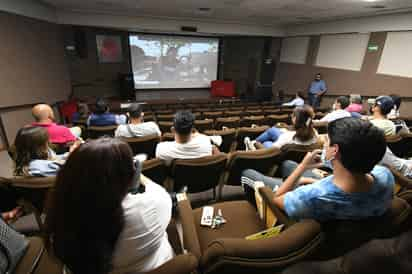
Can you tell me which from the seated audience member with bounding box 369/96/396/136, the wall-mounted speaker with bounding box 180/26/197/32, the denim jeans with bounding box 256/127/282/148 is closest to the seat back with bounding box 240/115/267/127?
the denim jeans with bounding box 256/127/282/148

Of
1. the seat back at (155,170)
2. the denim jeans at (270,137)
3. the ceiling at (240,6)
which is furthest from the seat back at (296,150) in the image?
the ceiling at (240,6)

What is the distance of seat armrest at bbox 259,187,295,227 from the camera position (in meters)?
1.07

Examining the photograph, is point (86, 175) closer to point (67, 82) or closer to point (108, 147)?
point (108, 147)

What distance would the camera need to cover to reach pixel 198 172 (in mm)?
1857

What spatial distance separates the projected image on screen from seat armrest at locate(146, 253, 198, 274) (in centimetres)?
958

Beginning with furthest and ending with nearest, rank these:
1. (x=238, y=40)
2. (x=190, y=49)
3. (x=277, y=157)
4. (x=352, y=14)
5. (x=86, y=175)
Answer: (x=238, y=40), (x=190, y=49), (x=352, y=14), (x=277, y=157), (x=86, y=175)

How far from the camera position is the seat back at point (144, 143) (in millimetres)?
2551

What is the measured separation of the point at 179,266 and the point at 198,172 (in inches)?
46.6

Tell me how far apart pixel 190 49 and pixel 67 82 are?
17.5 ft

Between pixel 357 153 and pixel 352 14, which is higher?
pixel 352 14

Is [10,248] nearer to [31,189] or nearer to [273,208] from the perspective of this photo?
[31,189]

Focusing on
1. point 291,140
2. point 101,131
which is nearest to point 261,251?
point 291,140

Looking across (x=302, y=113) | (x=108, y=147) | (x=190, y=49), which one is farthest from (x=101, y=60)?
(x=108, y=147)

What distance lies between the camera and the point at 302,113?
2.11 metres
